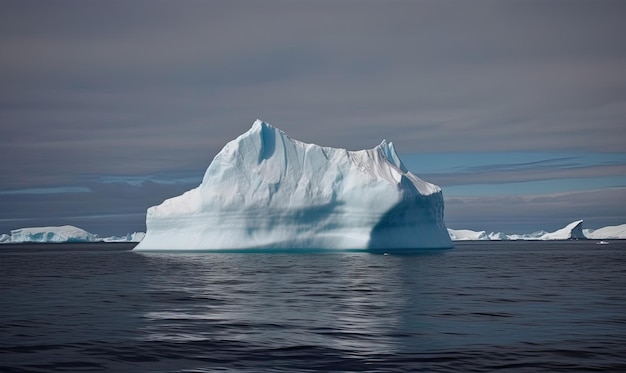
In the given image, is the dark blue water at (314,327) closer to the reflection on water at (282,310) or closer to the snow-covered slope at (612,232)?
the reflection on water at (282,310)

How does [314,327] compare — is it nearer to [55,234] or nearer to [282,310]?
[282,310]

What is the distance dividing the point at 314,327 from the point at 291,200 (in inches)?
1537

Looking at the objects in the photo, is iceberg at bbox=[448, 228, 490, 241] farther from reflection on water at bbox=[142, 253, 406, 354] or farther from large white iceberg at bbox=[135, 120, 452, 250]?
reflection on water at bbox=[142, 253, 406, 354]

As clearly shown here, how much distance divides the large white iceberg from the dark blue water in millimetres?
25473

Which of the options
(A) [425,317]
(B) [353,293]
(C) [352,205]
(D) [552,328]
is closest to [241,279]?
(B) [353,293]

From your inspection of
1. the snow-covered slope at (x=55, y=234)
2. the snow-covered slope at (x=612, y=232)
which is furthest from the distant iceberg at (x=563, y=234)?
the snow-covered slope at (x=55, y=234)

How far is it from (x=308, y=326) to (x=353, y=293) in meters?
8.57

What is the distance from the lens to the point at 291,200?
55.5 m

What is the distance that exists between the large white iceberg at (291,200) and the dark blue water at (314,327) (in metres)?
25.5

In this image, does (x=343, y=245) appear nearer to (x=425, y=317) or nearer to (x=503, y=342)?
(x=425, y=317)

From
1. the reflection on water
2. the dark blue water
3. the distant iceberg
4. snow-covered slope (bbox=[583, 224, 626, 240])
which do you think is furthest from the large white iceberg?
snow-covered slope (bbox=[583, 224, 626, 240])

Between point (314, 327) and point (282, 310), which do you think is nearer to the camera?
point (314, 327)

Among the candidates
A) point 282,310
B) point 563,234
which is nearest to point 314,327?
point 282,310

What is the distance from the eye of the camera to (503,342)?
47.0 feet
